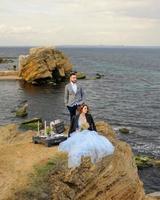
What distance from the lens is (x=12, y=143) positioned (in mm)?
24375

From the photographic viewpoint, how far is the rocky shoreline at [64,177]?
18531mm

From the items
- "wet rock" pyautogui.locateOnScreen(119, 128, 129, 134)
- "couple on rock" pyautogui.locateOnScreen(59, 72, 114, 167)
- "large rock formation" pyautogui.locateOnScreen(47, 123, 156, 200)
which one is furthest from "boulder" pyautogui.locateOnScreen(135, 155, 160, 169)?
"couple on rock" pyautogui.locateOnScreen(59, 72, 114, 167)

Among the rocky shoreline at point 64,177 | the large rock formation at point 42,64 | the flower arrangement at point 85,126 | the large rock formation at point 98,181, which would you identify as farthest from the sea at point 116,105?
the flower arrangement at point 85,126

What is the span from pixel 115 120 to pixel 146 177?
918 inches

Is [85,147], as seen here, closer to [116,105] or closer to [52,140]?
[52,140]

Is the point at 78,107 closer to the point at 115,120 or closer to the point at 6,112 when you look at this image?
the point at 115,120

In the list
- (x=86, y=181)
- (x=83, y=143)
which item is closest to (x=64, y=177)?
(x=86, y=181)

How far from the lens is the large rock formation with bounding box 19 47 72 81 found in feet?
317

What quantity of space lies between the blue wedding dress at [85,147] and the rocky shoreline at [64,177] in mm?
293

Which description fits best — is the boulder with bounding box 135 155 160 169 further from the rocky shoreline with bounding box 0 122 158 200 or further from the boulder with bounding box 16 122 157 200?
the boulder with bounding box 16 122 157 200

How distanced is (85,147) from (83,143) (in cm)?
24

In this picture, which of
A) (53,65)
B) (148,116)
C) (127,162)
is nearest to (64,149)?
(127,162)

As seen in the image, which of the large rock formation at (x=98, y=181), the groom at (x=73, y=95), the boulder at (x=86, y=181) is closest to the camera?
the boulder at (x=86, y=181)

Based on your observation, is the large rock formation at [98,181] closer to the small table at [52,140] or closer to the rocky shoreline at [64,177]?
the rocky shoreline at [64,177]
